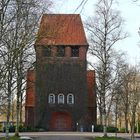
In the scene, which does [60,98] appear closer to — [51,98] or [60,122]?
[51,98]

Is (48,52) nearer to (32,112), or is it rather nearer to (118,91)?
(118,91)

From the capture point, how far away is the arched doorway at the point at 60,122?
79.8m

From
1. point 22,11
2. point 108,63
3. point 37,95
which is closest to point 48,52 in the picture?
point 22,11

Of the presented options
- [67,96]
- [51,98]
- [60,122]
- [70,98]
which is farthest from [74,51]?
[60,122]

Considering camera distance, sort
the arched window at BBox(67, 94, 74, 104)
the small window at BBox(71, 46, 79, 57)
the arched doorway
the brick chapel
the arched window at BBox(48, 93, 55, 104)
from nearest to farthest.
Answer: the brick chapel
the arched doorway
the arched window at BBox(48, 93, 55, 104)
the arched window at BBox(67, 94, 74, 104)
the small window at BBox(71, 46, 79, 57)

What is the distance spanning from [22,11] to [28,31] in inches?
87.8

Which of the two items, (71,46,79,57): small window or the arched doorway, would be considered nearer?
the arched doorway

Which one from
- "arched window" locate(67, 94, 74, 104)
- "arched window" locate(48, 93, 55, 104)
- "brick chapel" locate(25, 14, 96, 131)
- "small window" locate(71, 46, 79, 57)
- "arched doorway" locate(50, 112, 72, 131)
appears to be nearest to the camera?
"brick chapel" locate(25, 14, 96, 131)

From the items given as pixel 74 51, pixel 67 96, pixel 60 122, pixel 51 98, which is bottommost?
pixel 60 122

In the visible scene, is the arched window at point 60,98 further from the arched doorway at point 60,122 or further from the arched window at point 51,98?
the arched doorway at point 60,122

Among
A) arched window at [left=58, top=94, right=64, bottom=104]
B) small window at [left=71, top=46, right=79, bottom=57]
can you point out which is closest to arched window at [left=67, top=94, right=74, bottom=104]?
arched window at [left=58, top=94, right=64, bottom=104]

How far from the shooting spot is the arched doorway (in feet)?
262

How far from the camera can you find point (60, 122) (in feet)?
263

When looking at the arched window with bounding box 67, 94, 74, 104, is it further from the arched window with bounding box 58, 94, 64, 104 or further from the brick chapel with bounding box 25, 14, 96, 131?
the arched window with bounding box 58, 94, 64, 104
